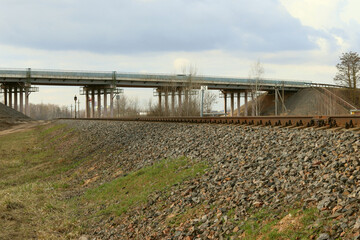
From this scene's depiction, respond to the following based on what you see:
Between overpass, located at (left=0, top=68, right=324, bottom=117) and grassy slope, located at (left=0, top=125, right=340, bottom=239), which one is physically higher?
overpass, located at (left=0, top=68, right=324, bottom=117)

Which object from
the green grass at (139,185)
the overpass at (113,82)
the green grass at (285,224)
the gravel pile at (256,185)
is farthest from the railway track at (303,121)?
the overpass at (113,82)

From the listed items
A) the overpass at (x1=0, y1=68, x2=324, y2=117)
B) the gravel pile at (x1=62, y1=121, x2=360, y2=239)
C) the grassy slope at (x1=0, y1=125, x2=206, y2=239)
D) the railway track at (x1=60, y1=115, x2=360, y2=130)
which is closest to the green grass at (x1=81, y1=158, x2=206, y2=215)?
the grassy slope at (x1=0, y1=125, x2=206, y2=239)

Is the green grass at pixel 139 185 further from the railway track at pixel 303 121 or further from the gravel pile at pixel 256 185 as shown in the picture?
the railway track at pixel 303 121

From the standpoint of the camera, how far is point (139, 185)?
434 inches

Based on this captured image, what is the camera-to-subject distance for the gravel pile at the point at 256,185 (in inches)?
236

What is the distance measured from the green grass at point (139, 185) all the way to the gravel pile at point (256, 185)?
0.44 m

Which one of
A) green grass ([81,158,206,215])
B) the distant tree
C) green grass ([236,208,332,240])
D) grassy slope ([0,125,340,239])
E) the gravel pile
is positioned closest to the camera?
green grass ([236,208,332,240])

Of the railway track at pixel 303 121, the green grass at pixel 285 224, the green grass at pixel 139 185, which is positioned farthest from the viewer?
the green grass at pixel 139 185

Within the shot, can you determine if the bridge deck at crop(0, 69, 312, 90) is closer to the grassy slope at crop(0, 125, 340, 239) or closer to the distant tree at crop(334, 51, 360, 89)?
the distant tree at crop(334, 51, 360, 89)

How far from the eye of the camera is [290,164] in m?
7.82

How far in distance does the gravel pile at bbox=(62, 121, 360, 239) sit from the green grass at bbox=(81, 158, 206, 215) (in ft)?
1.45

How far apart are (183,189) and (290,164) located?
9.16 ft

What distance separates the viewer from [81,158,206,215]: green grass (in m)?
9.83

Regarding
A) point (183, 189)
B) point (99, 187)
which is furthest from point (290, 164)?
point (99, 187)
